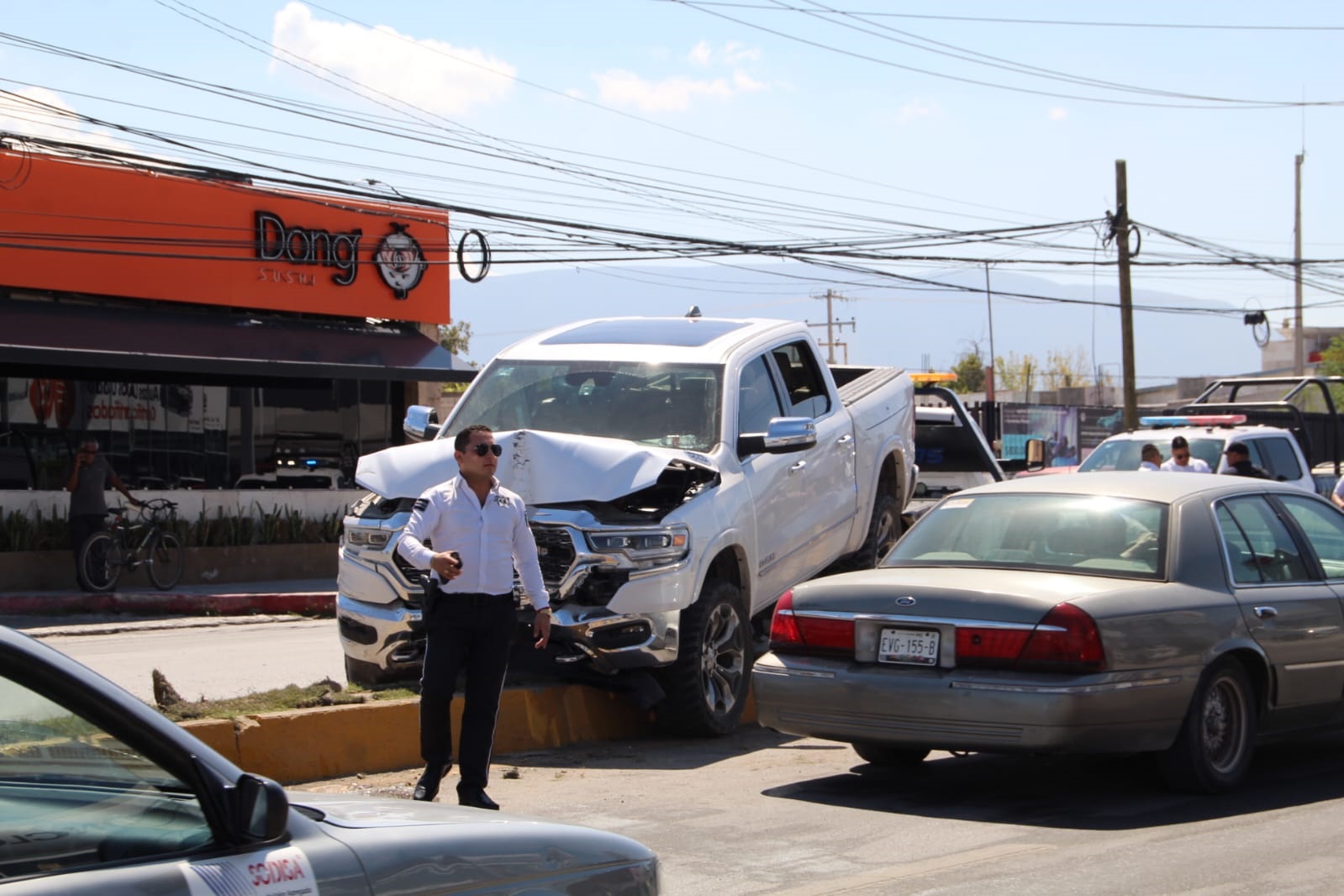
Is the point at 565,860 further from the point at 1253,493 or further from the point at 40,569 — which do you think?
the point at 40,569

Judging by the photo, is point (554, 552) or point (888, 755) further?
point (554, 552)

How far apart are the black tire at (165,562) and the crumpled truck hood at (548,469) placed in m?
11.3

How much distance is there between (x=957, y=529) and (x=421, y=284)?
A: 20.8 metres

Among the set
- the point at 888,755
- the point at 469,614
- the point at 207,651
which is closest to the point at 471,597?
the point at 469,614

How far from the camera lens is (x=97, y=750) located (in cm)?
286

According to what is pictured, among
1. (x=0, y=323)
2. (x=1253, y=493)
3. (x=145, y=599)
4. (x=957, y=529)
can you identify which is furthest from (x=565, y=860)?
(x=0, y=323)

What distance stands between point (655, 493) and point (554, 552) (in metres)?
0.81

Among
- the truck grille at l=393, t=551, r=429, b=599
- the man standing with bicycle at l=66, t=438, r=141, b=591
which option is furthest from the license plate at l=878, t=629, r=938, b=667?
the man standing with bicycle at l=66, t=438, r=141, b=591

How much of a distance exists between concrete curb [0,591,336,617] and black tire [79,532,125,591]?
17 cm

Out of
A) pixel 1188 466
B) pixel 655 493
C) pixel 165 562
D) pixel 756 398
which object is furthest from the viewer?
pixel 165 562

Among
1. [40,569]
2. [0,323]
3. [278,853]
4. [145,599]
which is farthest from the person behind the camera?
[0,323]

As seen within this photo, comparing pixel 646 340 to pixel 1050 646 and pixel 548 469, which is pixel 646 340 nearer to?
pixel 548 469

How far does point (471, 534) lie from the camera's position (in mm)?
6895

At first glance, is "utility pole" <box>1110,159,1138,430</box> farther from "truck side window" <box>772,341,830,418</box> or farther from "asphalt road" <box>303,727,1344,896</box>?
"asphalt road" <box>303,727,1344,896</box>
